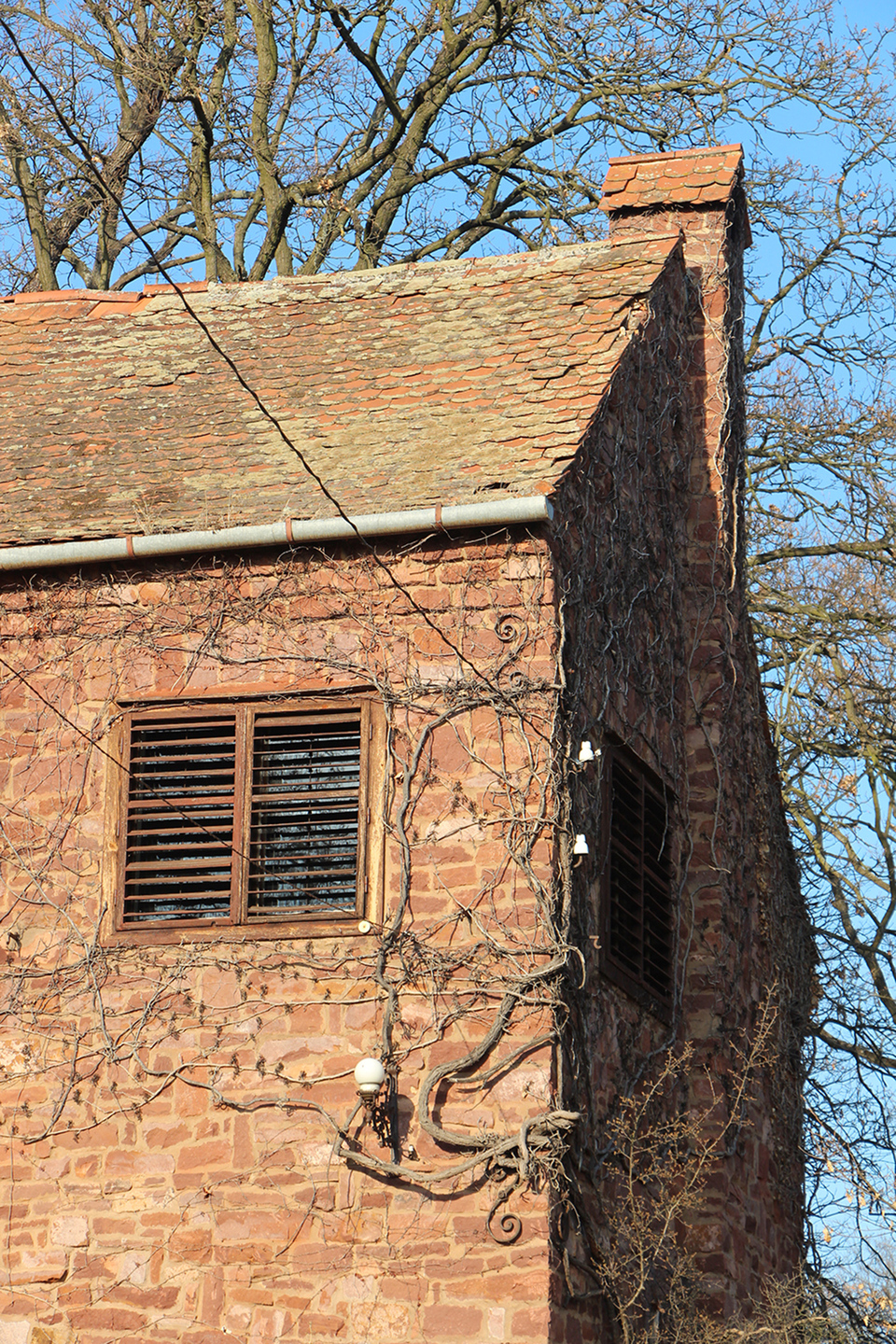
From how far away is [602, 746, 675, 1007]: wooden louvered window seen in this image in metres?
10.5

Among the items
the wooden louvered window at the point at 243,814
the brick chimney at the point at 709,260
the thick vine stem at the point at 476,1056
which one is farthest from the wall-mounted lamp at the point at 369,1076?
the brick chimney at the point at 709,260

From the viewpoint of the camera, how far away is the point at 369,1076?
8938mm

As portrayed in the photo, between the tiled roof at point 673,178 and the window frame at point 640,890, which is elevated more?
the tiled roof at point 673,178

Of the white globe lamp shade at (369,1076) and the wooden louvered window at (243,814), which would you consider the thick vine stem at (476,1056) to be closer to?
the white globe lamp shade at (369,1076)

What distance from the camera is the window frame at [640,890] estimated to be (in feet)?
33.8

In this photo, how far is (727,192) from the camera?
14211mm

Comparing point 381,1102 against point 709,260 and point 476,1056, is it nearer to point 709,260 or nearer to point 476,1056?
point 476,1056

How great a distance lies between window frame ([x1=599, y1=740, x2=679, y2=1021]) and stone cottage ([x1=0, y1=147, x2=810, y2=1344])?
4 centimetres

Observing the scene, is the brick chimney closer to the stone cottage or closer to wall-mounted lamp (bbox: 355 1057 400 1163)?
the stone cottage

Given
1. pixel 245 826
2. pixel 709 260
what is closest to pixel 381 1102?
pixel 245 826

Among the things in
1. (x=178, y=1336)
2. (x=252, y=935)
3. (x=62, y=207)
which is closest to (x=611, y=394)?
(x=252, y=935)

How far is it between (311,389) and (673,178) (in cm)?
393

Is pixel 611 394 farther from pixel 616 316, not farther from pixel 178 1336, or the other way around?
pixel 178 1336

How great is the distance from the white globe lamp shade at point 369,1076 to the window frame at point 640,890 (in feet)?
5.41
